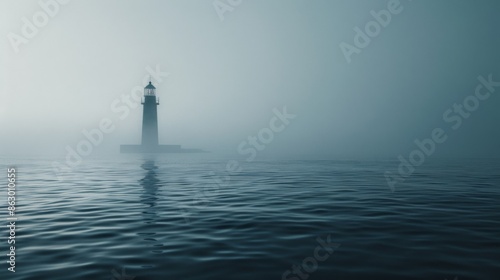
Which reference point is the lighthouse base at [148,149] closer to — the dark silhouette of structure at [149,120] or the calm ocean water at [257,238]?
the dark silhouette of structure at [149,120]

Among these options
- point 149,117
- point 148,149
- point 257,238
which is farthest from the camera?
point 148,149

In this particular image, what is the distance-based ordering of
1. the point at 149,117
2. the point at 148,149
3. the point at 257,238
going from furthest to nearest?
1. the point at 148,149
2. the point at 149,117
3. the point at 257,238

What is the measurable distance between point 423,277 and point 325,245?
5.89ft

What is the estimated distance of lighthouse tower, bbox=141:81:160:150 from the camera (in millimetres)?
71850

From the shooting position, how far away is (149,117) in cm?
7262

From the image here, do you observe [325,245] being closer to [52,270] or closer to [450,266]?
[450,266]

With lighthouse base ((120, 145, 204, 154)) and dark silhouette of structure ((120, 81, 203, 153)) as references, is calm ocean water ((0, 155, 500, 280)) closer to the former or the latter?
dark silhouette of structure ((120, 81, 203, 153))

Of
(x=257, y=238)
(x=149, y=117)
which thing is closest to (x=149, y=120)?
(x=149, y=117)

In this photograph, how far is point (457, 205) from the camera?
983 cm

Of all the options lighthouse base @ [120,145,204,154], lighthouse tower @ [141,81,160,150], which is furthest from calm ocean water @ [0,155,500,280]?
lighthouse base @ [120,145,204,154]

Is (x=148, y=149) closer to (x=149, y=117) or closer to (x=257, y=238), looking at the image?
(x=149, y=117)

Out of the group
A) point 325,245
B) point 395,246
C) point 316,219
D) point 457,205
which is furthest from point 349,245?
point 457,205

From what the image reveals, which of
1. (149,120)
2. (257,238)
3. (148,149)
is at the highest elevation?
(149,120)

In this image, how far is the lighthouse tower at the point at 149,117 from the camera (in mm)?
71850
